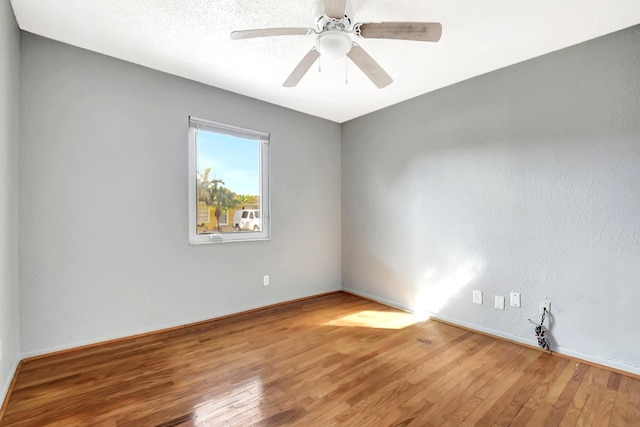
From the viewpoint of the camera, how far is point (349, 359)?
7.06 feet

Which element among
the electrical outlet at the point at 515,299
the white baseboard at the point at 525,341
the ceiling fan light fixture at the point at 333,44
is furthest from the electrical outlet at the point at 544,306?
the ceiling fan light fixture at the point at 333,44

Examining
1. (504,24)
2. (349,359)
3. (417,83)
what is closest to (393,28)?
(504,24)

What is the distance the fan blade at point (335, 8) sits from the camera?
1410 mm

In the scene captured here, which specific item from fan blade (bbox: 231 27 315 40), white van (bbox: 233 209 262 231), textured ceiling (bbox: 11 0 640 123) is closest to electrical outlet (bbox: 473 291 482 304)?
textured ceiling (bbox: 11 0 640 123)

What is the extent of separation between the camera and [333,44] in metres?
1.63

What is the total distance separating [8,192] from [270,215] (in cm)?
211

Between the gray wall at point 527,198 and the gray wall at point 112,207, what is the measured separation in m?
1.76

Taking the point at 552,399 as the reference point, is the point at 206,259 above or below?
above

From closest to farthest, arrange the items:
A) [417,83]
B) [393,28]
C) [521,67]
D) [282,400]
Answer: [393,28] → [282,400] → [521,67] → [417,83]

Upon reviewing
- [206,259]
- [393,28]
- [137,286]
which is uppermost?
[393,28]

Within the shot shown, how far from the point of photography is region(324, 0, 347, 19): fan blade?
4.63 ft

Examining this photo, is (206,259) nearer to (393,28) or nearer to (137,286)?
(137,286)

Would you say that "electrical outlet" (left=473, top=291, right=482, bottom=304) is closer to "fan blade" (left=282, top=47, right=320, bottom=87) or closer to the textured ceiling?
the textured ceiling

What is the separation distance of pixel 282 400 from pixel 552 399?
1.62 m
